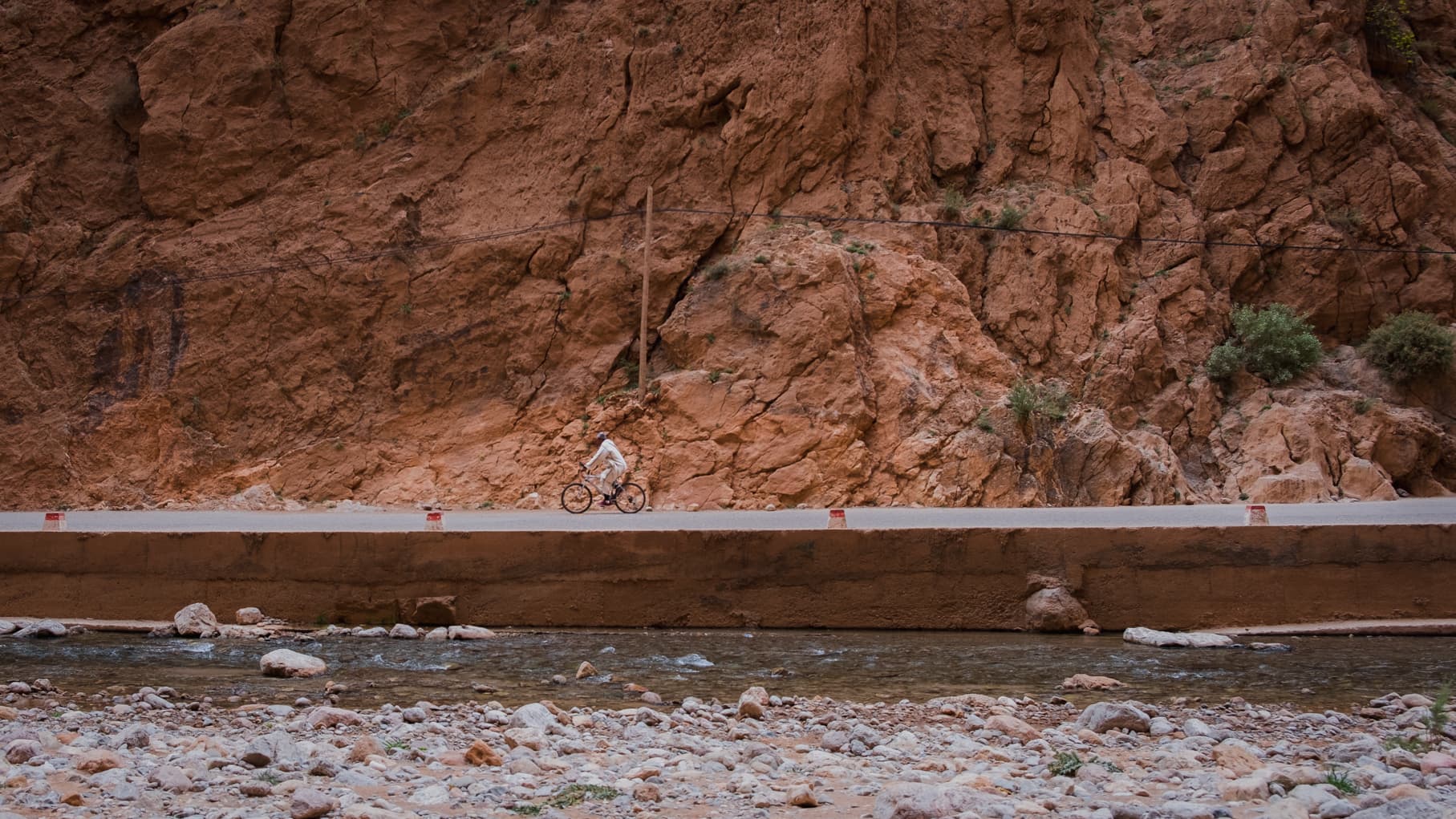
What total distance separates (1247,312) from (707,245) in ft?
39.0

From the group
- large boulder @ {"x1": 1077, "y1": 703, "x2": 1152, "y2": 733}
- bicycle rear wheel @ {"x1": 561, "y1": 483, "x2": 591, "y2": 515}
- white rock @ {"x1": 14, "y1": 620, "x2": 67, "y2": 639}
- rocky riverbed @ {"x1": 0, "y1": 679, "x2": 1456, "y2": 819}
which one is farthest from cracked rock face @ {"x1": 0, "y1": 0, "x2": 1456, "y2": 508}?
large boulder @ {"x1": 1077, "y1": 703, "x2": 1152, "y2": 733}

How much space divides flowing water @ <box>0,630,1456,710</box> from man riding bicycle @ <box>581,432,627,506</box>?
5.70 meters

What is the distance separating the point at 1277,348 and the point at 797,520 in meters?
14.9

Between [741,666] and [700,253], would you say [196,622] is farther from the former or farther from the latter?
[700,253]

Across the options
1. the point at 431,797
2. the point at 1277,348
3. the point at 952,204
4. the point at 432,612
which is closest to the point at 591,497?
the point at 432,612

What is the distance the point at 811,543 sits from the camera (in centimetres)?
1227

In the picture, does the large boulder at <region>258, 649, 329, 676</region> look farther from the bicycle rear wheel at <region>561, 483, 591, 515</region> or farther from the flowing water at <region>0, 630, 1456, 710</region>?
the bicycle rear wheel at <region>561, 483, 591, 515</region>

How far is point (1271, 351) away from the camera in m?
24.6

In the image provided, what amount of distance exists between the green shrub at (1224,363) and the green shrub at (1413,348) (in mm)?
3291

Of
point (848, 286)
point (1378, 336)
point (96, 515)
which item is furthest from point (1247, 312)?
point (96, 515)

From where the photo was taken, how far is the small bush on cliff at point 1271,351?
2448 cm

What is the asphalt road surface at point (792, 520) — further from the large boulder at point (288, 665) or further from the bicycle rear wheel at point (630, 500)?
the large boulder at point (288, 665)

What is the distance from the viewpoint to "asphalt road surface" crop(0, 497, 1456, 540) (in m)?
13.0

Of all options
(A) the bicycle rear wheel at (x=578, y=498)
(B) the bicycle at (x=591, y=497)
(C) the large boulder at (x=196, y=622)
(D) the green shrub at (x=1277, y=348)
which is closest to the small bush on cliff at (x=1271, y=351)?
(D) the green shrub at (x=1277, y=348)
